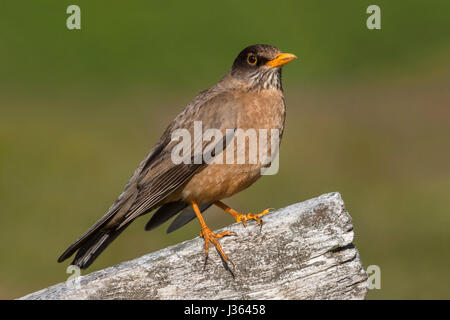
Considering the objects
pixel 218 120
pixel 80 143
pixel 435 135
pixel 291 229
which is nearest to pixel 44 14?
pixel 80 143

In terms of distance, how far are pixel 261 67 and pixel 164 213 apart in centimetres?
A: 167

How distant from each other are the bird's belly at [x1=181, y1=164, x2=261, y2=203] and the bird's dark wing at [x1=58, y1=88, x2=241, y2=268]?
8 cm

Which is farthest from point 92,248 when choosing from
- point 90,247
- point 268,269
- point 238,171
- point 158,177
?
point 268,269

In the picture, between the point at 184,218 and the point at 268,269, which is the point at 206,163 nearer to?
the point at 184,218

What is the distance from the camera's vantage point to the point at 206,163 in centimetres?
661

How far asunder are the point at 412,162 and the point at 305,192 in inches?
169

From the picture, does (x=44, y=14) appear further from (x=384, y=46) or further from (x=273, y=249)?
(x=273, y=249)

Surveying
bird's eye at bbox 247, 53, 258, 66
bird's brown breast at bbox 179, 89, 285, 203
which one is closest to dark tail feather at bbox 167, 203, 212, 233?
bird's brown breast at bbox 179, 89, 285, 203

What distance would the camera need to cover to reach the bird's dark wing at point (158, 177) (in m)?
5.83

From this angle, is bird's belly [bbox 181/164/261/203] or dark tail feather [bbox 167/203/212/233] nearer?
bird's belly [bbox 181/164/261/203]

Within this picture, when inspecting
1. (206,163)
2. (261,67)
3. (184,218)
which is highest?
(261,67)

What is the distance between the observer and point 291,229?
4.62 meters

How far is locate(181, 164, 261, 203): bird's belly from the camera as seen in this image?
21.4ft

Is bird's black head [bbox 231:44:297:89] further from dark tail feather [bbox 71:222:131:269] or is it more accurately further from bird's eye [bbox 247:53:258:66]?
dark tail feather [bbox 71:222:131:269]
